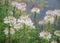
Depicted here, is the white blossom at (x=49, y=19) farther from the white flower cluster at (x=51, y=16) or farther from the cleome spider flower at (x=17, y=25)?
the cleome spider flower at (x=17, y=25)

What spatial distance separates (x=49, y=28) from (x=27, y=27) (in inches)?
7.5

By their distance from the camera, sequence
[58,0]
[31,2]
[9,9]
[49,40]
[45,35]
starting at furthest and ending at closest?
[58,0], [31,2], [9,9], [49,40], [45,35]

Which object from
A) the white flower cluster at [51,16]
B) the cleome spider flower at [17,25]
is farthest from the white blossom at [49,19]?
the cleome spider flower at [17,25]

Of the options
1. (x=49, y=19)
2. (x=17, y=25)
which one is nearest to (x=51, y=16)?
(x=49, y=19)

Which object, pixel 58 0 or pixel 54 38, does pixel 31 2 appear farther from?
pixel 54 38

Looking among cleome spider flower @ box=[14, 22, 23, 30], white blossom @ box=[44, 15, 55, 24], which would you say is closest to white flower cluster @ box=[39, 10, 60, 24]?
white blossom @ box=[44, 15, 55, 24]

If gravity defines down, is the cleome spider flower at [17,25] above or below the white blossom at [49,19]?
below

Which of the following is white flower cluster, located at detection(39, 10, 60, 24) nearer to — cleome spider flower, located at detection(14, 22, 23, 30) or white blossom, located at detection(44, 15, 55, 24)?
white blossom, located at detection(44, 15, 55, 24)

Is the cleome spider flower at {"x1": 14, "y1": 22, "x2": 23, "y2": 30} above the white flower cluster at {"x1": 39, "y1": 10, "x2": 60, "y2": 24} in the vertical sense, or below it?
below

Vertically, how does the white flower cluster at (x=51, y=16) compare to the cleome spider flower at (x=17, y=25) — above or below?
above

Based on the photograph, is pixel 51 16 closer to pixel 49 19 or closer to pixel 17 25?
pixel 49 19

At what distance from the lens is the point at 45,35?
1718mm

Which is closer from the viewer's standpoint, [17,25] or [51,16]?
[17,25]

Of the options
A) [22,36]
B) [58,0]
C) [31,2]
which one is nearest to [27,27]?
[22,36]
